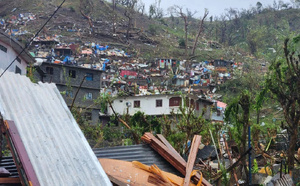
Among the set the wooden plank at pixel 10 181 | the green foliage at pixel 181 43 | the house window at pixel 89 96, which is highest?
the green foliage at pixel 181 43

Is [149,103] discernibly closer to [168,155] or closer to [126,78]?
[126,78]

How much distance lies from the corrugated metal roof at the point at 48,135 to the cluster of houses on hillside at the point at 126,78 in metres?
14.1

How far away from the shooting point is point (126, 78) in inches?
1083

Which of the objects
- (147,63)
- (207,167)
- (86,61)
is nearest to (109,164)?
(207,167)

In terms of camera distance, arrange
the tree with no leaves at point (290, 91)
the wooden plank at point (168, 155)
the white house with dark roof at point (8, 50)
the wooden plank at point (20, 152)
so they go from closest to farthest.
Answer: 1. the wooden plank at point (20, 152)
2. the wooden plank at point (168, 155)
3. the tree with no leaves at point (290, 91)
4. the white house with dark roof at point (8, 50)

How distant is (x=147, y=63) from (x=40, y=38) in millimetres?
8812

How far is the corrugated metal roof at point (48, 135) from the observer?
305 cm

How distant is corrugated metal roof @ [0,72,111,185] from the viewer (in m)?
3.05

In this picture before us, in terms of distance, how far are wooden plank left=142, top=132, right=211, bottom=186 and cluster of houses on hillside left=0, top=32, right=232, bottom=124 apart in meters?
13.9

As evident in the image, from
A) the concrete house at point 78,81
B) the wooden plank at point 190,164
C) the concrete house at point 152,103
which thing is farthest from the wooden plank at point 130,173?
the concrete house at point 152,103

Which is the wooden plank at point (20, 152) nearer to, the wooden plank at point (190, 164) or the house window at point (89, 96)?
the wooden plank at point (190, 164)

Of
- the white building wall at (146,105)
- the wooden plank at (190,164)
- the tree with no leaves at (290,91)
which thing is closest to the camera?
the wooden plank at (190,164)

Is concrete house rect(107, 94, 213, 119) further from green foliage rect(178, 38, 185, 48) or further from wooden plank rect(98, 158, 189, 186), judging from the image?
green foliage rect(178, 38, 185, 48)

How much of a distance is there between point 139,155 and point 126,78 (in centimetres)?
2337
